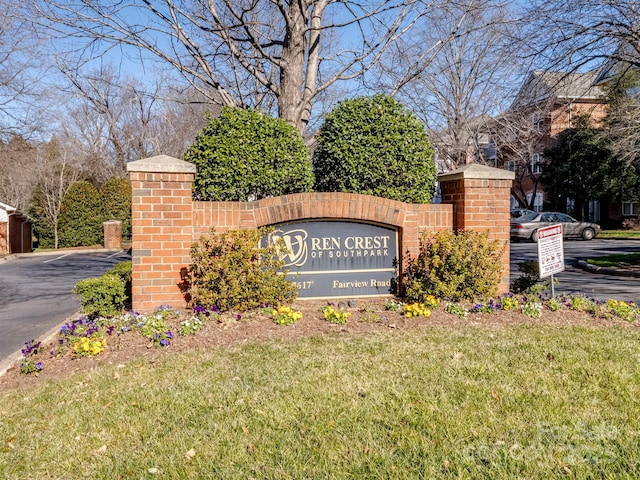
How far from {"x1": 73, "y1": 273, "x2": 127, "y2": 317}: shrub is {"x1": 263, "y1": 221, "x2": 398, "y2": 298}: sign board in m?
1.96

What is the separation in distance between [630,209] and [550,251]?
27.5 meters

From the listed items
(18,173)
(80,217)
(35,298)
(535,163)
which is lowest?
(35,298)

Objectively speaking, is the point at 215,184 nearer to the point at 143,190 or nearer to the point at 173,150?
the point at 143,190

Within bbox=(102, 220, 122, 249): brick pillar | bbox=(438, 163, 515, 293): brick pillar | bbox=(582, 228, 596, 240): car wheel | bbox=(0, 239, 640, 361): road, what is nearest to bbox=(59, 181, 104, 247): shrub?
bbox=(102, 220, 122, 249): brick pillar

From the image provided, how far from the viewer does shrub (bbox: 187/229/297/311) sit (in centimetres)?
541

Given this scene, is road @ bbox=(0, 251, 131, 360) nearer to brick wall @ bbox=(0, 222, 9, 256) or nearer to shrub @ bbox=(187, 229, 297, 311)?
shrub @ bbox=(187, 229, 297, 311)

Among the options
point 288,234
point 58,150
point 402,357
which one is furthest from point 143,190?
point 58,150

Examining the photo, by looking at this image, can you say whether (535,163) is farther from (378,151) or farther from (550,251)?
(378,151)

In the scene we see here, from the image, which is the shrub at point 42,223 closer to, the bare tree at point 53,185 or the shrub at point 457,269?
the bare tree at point 53,185

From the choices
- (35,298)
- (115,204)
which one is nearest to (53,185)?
(115,204)

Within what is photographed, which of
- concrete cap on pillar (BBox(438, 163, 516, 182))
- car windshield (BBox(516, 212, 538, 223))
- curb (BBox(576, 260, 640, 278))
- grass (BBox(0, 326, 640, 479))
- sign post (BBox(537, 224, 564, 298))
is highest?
car windshield (BBox(516, 212, 538, 223))

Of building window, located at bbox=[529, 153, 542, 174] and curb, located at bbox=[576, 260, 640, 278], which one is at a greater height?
building window, located at bbox=[529, 153, 542, 174]

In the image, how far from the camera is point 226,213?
231 inches

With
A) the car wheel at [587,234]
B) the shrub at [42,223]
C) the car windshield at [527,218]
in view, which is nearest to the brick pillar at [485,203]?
the car windshield at [527,218]
